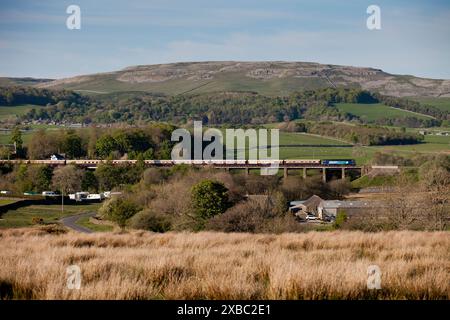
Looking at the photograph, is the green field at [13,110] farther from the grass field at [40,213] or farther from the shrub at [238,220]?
the shrub at [238,220]

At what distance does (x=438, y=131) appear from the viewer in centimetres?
11625

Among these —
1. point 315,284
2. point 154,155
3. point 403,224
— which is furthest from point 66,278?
point 154,155

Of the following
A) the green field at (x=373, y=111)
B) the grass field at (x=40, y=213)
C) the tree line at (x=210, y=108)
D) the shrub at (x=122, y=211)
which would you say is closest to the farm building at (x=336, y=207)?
the shrub at (x=122, y=211)

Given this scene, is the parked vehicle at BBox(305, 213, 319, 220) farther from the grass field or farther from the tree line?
the tree line

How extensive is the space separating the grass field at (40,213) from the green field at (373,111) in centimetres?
9099

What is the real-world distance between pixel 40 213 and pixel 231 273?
39515mm

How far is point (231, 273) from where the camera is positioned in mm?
7137

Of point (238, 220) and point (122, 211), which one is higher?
point (238, 220)

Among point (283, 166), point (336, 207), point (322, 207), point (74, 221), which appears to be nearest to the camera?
point (74, 221)

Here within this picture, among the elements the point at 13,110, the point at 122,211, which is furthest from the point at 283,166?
the point at 13,110

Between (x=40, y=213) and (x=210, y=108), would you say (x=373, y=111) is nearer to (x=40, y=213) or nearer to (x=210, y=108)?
(x=210, y=108)

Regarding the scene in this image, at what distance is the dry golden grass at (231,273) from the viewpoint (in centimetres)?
629
